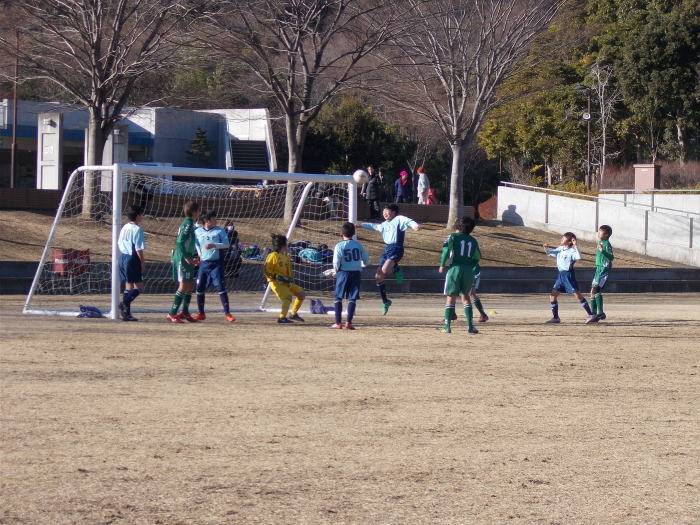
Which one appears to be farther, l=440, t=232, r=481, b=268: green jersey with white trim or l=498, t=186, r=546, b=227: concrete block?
l=498, t=186, r=546, b=227: concrete block

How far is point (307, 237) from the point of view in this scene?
25.8m

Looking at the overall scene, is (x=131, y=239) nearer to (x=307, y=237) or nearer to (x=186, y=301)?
(x=186, y=301)

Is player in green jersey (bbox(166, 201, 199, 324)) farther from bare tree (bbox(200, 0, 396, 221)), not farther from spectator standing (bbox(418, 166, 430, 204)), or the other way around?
spectator standing (bbox(418, 166, 430, 204))

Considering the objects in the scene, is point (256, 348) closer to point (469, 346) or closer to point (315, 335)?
point (315, 335)

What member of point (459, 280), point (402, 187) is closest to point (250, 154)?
point (402, 187)

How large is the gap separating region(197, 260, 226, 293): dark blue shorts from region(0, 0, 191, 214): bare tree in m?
12.1

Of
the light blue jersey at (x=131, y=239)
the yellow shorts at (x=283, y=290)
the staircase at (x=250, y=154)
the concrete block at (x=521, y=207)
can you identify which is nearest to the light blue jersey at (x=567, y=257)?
the yellow shorts at (x=283, y=290)

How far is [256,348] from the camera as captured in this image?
37.8 feet

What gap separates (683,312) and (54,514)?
1635cm

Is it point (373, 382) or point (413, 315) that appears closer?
point (373, 382)

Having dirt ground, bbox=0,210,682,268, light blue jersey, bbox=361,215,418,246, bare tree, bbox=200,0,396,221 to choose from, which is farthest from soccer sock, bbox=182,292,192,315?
bare tree, bbox=200,0,396,221

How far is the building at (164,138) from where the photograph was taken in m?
42.8

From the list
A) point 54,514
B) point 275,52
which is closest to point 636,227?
point 275,52

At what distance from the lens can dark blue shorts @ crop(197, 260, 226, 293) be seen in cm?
1434
